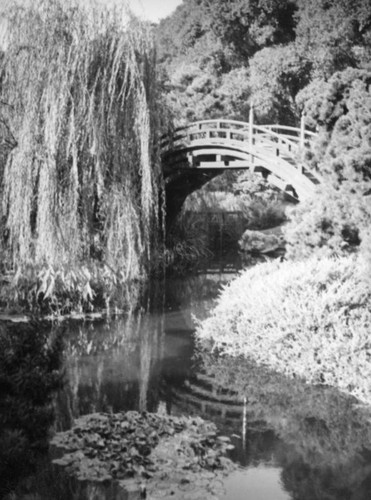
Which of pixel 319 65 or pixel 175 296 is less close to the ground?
pixel 319 65

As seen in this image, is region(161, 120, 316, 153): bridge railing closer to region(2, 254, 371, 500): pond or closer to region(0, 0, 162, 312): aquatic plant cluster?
region(0, 0, 162, 312): aquatic plant cluster

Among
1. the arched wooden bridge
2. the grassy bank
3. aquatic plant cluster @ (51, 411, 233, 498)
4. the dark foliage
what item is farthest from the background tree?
the dark foliage

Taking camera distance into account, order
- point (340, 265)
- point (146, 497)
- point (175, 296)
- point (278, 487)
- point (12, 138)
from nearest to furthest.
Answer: point (146, 497) → point (278, 487) → point (340, 265) → point (12, 138) → point (175, 296)

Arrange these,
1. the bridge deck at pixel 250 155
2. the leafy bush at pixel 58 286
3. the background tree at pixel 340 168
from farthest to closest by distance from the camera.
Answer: the bridge deck at pixel 250 155 < the leafy bush at pixel 58 286 < the background tree at pixel 340 168

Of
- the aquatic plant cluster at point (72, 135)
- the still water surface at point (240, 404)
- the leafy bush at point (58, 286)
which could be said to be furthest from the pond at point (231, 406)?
the aquatic plant cluster at point (72, 135)

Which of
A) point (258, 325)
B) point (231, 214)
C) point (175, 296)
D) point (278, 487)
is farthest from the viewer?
point (231, 214)

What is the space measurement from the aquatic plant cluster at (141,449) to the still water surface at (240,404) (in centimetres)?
30

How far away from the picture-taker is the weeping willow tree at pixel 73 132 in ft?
34.9

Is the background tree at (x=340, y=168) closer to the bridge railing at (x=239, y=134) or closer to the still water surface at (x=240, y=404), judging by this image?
the bridge railing at (x=239, y=134)

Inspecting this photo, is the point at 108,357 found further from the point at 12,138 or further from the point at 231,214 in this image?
the point at 231,214

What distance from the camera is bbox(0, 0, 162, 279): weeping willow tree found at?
34.9 feet

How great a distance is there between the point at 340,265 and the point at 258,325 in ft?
5.78

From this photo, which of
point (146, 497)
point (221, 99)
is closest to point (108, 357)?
point (146, 497)

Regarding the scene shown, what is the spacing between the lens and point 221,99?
29.0m
